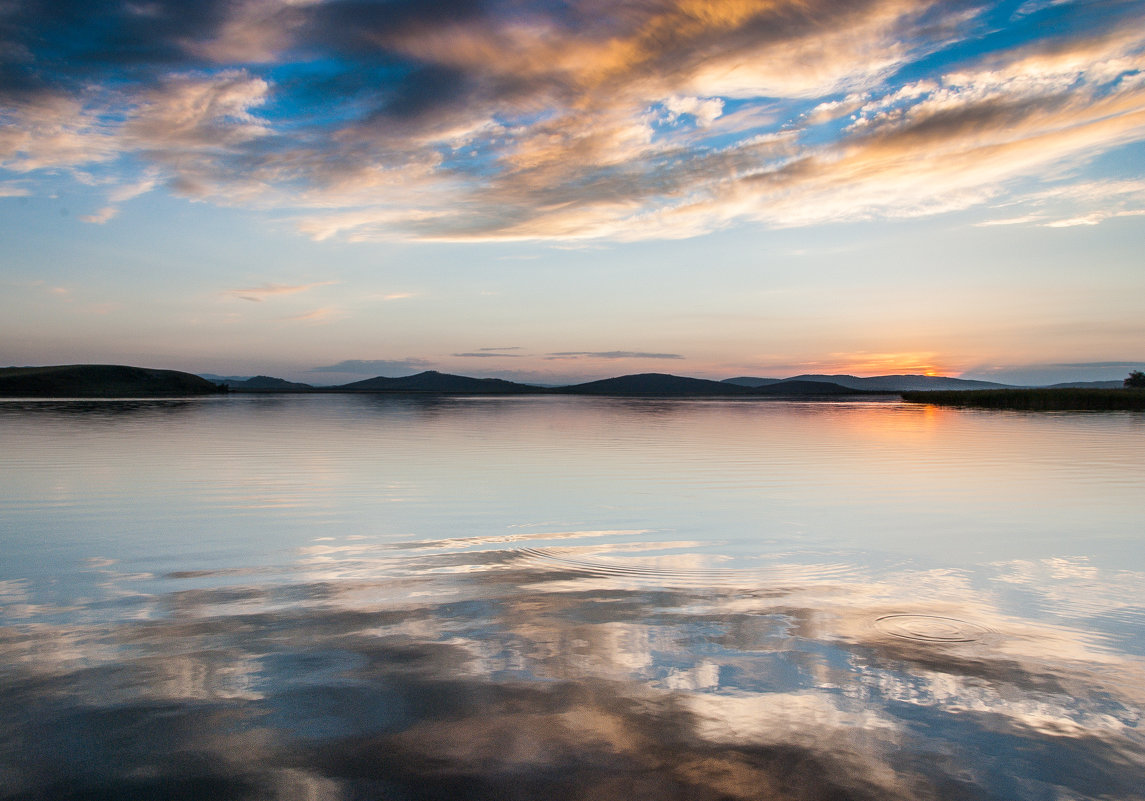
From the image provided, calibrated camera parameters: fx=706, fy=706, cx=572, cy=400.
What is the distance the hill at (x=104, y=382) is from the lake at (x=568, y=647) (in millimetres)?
176638

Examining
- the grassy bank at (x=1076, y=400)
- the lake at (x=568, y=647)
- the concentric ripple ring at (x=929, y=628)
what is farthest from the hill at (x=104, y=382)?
the concentric ripple ring at (x=929, y=628)

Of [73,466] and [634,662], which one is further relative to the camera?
[73,466]

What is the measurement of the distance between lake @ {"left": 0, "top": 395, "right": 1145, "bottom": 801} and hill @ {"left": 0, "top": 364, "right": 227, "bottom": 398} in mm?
176638

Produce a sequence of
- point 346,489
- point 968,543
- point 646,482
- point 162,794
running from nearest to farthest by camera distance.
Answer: point 162,794 → point 968,543 → point 346,489 → point 646,482

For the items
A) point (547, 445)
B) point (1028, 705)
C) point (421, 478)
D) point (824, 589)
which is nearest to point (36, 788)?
point (1028, 705)

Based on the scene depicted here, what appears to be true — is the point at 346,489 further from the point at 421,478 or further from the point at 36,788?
the point at 36,788

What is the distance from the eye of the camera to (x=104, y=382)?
180 meters

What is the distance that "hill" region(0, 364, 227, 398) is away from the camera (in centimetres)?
16475

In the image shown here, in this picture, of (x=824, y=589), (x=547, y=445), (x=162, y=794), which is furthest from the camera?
(x=547, y=445)

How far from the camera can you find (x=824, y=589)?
8.79 m

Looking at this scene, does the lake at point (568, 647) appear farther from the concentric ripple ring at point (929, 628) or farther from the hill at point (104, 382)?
the hill at point (104, 382)

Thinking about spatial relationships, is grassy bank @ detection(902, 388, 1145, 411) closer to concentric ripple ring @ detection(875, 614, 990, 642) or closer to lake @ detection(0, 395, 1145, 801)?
lake @ detection(0, 395, 1145, 801)

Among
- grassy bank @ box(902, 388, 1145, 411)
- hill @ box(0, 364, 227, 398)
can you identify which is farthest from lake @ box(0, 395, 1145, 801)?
hill @ box(0, 364, 227, 398)

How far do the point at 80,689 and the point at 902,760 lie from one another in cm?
594
